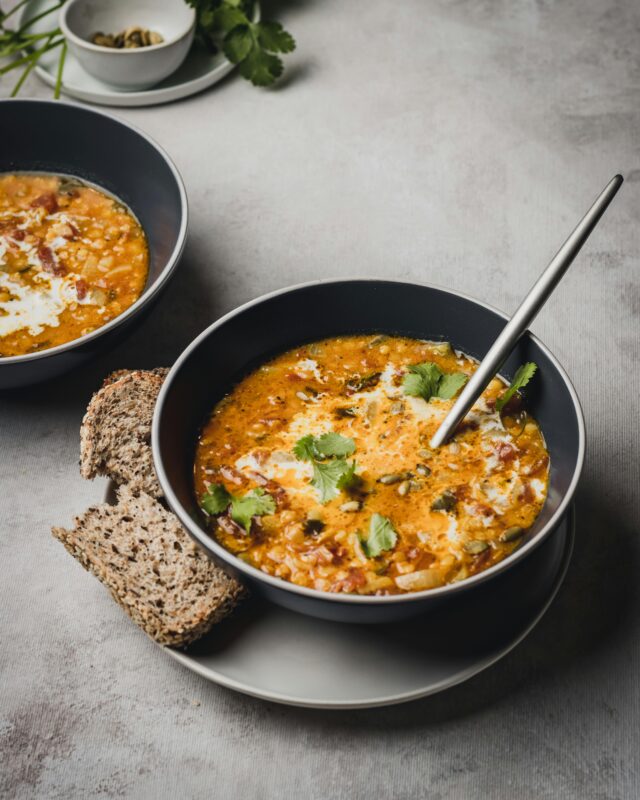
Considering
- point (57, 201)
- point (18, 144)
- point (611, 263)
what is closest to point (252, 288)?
point (57, 201)

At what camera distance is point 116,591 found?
324cm

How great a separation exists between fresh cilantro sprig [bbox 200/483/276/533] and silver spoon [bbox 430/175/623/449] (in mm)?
691

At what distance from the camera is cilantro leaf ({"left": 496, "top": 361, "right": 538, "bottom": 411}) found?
11.2 ft

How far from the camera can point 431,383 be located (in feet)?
11.8

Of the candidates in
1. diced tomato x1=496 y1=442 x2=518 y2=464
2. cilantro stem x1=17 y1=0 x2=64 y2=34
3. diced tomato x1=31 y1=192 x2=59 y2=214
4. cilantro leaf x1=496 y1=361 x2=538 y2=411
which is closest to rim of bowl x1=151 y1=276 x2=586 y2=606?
cilantro leaf x1=496 y1=361 x2=538 y2=411

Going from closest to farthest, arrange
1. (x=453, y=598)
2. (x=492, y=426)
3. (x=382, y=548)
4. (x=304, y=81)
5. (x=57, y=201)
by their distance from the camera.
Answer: (x=453, y=598) < (x=382, y=548) < (x=492, y=426) < (x=57, y=201) < (x=304, y=81)

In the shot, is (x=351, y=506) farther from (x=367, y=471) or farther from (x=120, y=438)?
(x=120, y=438)

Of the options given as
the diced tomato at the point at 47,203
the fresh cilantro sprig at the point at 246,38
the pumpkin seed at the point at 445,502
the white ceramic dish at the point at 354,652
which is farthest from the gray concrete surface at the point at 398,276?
the diced tomato at the point at 47,203

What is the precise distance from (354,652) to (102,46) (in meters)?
3.90

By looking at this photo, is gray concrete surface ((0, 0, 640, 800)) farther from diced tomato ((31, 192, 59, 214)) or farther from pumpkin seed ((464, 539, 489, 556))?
diced tomato ((31, 192, 59, 214))

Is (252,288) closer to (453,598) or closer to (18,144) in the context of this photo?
(18,144)

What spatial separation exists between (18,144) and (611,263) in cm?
308

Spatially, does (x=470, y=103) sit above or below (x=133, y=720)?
above

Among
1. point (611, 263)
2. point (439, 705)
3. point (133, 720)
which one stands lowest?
point (133, 720)
